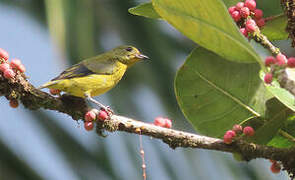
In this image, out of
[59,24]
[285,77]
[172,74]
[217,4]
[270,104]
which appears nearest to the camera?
[285,77]

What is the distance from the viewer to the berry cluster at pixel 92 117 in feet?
8.13

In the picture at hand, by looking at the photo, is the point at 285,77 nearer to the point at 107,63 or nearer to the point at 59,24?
the point at 107,63

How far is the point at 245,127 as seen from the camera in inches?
Answer: 91.1

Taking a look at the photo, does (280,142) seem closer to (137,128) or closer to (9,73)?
(137,128)

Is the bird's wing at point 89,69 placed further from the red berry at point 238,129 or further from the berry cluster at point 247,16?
the red berry at point 238,129

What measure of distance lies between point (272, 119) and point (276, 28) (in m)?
0.55

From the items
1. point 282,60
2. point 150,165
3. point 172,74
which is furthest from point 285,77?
point 172,74

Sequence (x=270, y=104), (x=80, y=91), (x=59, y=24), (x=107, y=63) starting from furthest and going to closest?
(x=59, y=24) < (x=107, y=63) < (x=80, y=91) < (x=270, y=104)

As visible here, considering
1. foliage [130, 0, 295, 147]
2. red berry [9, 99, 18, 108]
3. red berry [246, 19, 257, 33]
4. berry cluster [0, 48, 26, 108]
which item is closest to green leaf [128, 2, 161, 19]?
foliage [130, 0, 295, 147]

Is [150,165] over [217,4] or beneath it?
beneath

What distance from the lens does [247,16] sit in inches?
98.7

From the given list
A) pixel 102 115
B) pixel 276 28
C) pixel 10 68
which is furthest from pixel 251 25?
pixel 10 68

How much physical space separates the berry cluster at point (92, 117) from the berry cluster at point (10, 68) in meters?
0.36

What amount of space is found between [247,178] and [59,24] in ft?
13.0
